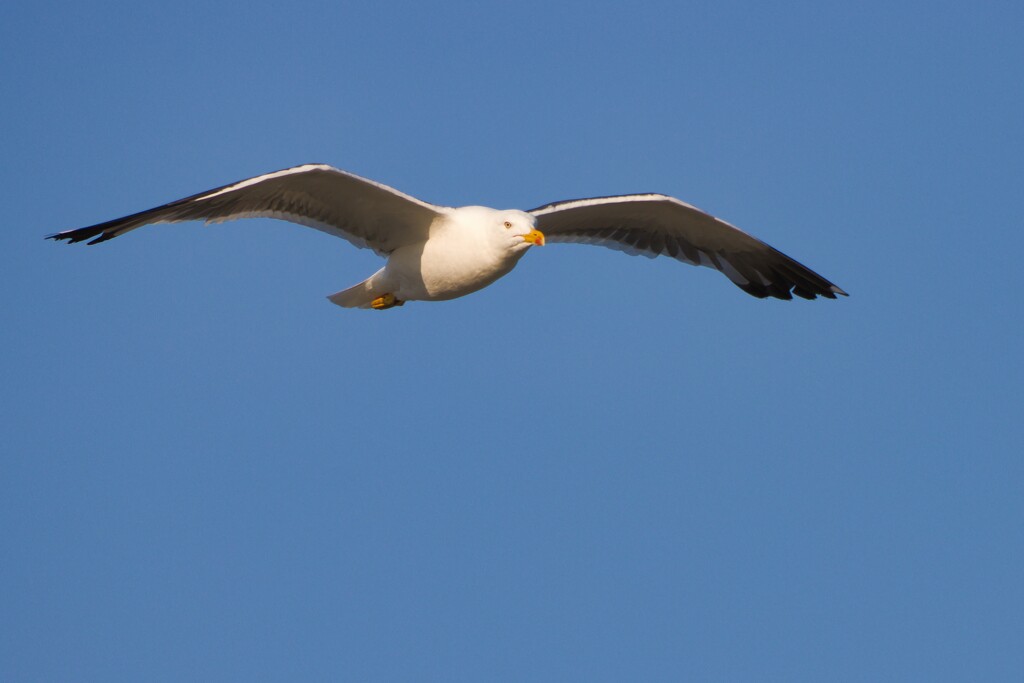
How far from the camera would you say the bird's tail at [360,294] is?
13.5 m

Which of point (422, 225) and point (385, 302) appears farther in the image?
point (385, 302)

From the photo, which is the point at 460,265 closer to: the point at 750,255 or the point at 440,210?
the point at 440,210

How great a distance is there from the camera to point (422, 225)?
1291 centimetres

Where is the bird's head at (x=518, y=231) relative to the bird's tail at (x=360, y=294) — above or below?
above

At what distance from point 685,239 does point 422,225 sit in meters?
3.82

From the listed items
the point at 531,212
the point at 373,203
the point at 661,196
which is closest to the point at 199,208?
Answer: the point at 373,203

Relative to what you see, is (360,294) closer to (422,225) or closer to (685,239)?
(422,225)

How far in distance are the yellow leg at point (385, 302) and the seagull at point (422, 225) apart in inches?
0.4

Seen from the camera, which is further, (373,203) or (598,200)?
(598,200)

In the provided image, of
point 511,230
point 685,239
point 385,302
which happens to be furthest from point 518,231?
point 685,239

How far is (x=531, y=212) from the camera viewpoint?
1348cm

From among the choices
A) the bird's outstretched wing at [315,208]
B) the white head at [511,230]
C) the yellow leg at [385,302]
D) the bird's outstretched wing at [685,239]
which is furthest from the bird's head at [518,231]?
the yellow leg at [385,302]

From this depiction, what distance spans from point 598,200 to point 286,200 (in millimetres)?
3273

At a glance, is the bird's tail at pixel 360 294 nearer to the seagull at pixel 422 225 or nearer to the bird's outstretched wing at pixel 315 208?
the seagull at pixel 422 225
